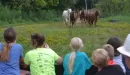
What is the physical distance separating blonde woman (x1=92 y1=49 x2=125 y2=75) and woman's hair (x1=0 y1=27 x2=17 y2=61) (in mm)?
1430

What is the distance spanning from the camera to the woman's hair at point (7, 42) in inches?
217

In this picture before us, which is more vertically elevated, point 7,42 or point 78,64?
point 7,42

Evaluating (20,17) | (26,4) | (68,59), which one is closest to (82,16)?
(20,17)

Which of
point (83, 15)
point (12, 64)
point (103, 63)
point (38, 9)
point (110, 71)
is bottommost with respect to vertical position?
point (38, 9)

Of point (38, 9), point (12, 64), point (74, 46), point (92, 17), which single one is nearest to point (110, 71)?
point (74, 46)

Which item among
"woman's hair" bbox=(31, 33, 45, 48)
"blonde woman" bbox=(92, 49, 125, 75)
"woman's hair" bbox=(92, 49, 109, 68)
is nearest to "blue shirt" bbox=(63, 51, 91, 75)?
"woman's hair" bbox=(31, 33, 45, 48)

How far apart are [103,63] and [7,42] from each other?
64.0 inches

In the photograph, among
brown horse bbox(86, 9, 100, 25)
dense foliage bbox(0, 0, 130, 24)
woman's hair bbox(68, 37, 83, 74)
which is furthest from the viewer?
dense foliage bbox(0, 0, 130, 24)

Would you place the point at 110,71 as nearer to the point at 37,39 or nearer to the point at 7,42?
the point at 37,39

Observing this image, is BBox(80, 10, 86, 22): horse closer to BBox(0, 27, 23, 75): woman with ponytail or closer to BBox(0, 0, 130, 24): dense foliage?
BBox(0, 0, 130, 24): dense foliage

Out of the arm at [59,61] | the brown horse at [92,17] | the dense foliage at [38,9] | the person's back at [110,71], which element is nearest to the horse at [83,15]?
the brown horse at [92,17]

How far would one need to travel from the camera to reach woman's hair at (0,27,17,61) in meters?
5.50

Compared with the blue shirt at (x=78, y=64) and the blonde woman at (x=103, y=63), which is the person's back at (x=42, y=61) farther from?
the blonde woman at (x=103, y=63)

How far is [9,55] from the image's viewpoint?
5.57 m
